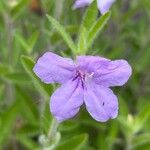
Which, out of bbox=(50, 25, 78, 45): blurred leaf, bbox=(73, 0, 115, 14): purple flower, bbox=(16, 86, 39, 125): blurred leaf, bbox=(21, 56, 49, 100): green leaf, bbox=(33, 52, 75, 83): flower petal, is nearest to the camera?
bbox=(33, 52, 75, 83): flower petal

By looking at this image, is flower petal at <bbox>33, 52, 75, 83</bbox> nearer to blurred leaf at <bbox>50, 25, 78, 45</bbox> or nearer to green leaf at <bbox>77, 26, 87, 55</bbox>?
green leaf at <bbox>77, 26, 87, 55</bbox>

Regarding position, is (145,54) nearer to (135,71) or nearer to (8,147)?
(135,71)

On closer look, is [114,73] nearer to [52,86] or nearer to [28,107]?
[52,86]

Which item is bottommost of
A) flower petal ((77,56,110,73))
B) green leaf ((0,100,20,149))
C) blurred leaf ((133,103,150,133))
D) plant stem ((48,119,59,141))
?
blurred leaf ((133,103,150,133))

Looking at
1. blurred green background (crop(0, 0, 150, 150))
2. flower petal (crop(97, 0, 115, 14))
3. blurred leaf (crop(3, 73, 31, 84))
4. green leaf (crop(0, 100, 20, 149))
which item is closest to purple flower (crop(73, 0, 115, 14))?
flower petal (crop(97, 0, 115, 14))

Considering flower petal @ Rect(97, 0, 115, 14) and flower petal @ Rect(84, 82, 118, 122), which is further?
flower petal @ Rect(97, 0, 115, 14)

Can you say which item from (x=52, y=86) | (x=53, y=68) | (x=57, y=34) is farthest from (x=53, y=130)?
(x=57, y=34)

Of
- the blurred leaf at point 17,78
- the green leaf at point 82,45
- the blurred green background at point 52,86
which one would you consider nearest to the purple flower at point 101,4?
the blurred green background at point 52,86
